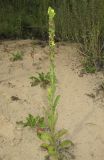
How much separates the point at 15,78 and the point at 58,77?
1.89 feet

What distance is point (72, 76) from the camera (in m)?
4.69

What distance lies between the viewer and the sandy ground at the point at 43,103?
11.9 feet

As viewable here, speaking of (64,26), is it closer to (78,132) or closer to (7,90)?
(7,90)

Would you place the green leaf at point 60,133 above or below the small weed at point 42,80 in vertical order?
below

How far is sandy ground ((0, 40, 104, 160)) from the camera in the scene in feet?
11.9

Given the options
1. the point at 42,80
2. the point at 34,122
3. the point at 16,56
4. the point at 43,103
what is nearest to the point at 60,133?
the point at 34,122

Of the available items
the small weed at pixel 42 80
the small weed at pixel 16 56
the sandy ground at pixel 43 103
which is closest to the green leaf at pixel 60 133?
the sandy ground at pixel 43 103

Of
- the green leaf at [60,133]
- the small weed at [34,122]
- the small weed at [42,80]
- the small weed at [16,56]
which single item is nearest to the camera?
the green leaf at [60,133]

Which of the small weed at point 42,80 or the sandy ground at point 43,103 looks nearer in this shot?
the sandy ground at point 43,103

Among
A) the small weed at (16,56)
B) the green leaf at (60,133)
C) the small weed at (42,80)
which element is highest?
the small weed at (16,56)

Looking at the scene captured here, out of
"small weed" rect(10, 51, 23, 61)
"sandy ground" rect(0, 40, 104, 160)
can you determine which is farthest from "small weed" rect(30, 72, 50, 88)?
"small weed" rect(10, 51, 23, 61)

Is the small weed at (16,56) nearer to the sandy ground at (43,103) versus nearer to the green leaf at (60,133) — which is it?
the sandy ground at (43,103)

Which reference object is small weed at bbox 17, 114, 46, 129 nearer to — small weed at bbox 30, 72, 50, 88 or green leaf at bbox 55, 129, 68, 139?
green leaf at bbox 55, 129, 68, 139

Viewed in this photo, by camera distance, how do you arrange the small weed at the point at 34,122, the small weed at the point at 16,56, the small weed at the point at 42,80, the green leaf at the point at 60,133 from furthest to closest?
the small weed at the point at 16,56 < the small weed at the point at 42,80 < the small weed at the point at 34,122 < the green leaf at the point at 60,133
